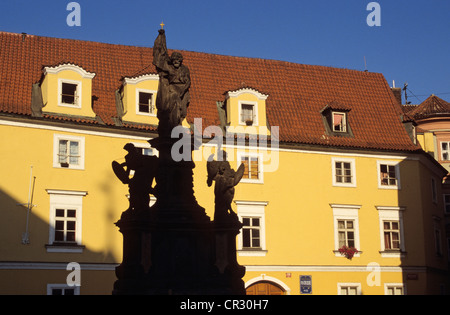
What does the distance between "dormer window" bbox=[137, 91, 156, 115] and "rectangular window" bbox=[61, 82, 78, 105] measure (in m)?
2.84

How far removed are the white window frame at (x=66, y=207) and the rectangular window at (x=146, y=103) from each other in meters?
4.75

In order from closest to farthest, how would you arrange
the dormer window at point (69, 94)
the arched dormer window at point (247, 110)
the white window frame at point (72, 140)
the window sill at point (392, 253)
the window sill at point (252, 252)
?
the white window frame at point (72, 140)
the dormer window at point (69, 94)
the window sill at point (252, 252)
the arched dormer window at point (247, 110)
the window sill at point (392, 253)

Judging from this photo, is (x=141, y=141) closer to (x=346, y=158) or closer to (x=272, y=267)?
(x=272, y=267)

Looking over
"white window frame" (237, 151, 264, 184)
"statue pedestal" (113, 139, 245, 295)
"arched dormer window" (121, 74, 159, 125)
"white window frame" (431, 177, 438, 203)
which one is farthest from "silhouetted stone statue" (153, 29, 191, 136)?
"white window frame" (431, 177, 438, 203)

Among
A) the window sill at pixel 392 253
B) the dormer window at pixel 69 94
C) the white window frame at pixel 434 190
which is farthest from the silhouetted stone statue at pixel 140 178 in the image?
the white window frame at pixel 434 190

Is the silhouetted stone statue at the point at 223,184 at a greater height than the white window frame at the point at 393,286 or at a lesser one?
greater

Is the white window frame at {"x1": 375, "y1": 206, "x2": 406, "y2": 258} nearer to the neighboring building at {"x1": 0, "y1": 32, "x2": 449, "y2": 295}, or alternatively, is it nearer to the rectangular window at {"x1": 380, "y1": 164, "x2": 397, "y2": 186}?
the neighboring building at {"x1": 0, "y1": 32, "x2": 449, "y2": 295}

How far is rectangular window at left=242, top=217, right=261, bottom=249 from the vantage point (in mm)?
29078

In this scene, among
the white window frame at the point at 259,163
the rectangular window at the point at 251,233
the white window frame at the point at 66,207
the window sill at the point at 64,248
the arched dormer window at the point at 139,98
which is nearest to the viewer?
the window sill at the point at 64,248

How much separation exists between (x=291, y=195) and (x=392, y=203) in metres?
5.22

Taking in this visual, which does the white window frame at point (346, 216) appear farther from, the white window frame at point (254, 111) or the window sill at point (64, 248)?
the window sill at point (64, 248)

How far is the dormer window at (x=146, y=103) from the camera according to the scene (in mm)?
29406
